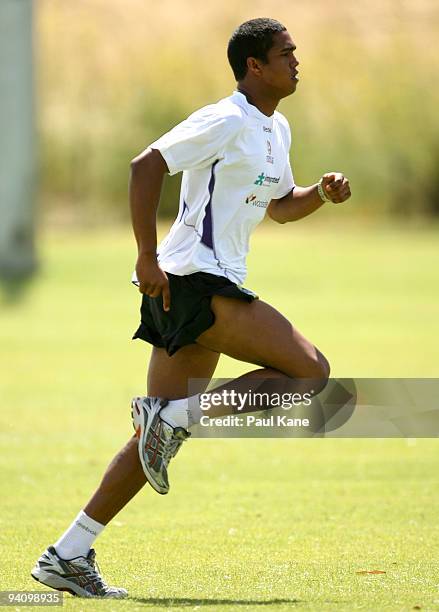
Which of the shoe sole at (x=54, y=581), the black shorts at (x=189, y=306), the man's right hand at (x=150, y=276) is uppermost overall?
the man's right hand at (x=150, y=276)

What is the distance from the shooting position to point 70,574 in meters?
6.80

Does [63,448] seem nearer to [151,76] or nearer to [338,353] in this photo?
[338,353]

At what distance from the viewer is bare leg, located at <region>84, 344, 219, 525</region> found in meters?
6.88

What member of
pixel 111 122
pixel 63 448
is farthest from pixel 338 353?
pixel 111 122

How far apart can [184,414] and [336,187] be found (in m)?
1.50

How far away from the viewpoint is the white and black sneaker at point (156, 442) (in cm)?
667

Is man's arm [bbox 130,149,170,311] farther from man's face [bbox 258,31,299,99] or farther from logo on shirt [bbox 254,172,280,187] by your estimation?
man's face [bbox 258,31,299,99]

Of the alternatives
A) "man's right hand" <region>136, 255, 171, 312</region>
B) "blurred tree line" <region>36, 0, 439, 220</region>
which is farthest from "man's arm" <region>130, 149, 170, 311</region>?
"blurred tree line" <region>36, 0, 439, 220</region>

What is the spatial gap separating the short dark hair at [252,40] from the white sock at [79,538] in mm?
2379

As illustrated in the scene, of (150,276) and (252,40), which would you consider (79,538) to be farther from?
(252,40)

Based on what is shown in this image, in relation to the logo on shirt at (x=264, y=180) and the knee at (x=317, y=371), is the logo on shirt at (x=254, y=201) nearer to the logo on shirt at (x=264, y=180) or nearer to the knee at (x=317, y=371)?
the logo on shirt at (x=264, y=180)

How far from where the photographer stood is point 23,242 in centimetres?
3550

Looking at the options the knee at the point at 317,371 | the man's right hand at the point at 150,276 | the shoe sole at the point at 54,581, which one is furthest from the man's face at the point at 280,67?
the shoe sole at the point at 54,581

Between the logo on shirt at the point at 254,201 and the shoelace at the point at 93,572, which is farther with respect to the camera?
the logo on shirt at the point at 254,201
